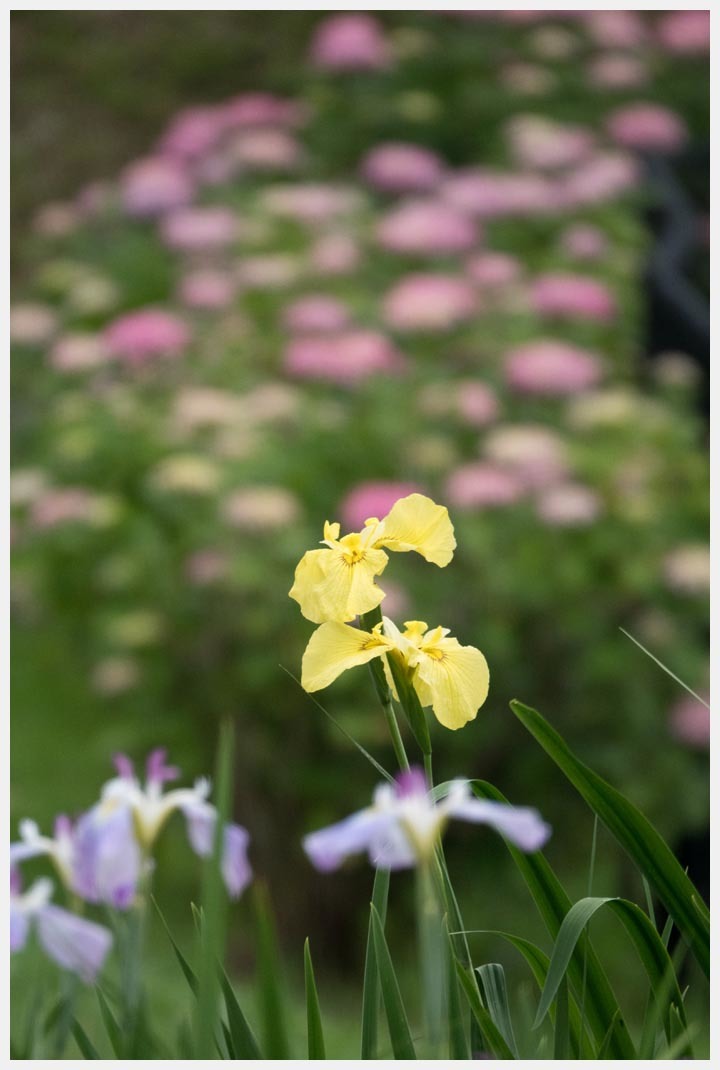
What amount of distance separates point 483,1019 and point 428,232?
151 centimetres

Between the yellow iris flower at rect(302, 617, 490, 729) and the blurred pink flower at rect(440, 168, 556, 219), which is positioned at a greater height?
the blurred pink flower at rect(440, 168, 556, 219)

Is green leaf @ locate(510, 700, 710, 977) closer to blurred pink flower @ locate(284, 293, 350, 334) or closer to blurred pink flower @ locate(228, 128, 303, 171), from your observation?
blurred pink flower @ locate(284, 293, 350, 334)

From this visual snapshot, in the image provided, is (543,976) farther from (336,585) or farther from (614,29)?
(614,29)

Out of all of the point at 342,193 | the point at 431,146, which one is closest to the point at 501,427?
the point at 342,193

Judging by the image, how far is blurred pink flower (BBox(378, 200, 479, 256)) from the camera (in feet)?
5.74

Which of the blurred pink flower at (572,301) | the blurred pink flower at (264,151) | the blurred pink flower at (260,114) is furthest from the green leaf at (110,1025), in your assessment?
the blurred pink flower at (260,114)

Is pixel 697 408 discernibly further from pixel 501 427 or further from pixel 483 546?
pixel 483 546

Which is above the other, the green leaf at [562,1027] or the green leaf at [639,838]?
the green leaf at [639,838]

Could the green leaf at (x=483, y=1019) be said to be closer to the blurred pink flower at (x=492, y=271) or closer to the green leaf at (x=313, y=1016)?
the green leaf at (x=313, y=1016)

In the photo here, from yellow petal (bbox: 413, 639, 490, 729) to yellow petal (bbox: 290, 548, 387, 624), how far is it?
2 centimetres

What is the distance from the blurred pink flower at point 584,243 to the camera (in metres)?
1.83

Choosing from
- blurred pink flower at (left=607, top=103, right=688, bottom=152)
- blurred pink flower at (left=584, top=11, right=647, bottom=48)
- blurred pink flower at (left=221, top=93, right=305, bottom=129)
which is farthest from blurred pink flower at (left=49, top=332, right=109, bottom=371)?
blurred pink flower at (left=584, top=11, right=647, bottom=48)

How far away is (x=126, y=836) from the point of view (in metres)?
0.43

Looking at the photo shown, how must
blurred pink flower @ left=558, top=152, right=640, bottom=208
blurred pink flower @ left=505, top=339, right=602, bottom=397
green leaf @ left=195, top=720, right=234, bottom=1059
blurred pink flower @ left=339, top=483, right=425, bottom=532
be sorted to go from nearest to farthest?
green leaf @ left=195, top=720, right=234, bottom=1059, blurred pink flower @ left=339, top=483, right=425, bottom=532, blurred pink flower @ left=505, top=339, right=602, bottom=397, blurred pink flower @ left=558, top=152, right=640, bottom=208
